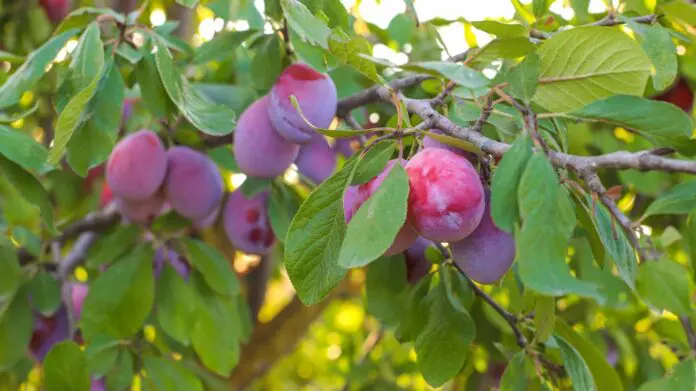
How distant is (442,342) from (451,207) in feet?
0.77

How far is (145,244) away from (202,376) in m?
0.30

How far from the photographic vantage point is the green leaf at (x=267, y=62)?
857 mm

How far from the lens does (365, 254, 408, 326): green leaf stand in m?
0.84

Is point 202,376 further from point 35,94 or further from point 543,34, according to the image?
point 543,34

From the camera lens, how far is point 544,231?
1.50ft

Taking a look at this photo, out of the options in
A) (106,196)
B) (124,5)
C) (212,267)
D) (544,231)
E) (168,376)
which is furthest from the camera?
(124,5)

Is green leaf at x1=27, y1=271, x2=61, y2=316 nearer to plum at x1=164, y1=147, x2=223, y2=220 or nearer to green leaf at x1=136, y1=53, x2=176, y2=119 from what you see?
plum at x1=164, y1=147, x2=223, y2=220

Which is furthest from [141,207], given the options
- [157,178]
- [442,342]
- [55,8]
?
[55,8]

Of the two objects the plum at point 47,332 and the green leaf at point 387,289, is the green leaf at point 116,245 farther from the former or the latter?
the green leaf at point 387,289

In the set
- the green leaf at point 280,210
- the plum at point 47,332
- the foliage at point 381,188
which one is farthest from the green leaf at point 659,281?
the plum at point 47,332

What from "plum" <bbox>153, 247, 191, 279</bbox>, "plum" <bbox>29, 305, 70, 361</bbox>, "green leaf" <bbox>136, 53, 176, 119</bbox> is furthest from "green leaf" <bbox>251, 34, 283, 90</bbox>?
"plum" <bbox>29, 305, 70, 361</bbox>

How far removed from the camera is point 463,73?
0.47m

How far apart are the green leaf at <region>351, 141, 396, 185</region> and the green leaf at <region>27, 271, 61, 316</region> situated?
2.15 feet

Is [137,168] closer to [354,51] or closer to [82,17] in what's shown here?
[82,17]
